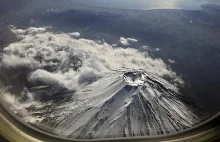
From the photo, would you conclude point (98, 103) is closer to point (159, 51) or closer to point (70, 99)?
point (70, 99)

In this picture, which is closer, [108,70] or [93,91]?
[93,91]

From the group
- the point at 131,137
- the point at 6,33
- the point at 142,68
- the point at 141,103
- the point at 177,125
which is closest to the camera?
the point at 131,137

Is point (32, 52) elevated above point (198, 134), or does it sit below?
above

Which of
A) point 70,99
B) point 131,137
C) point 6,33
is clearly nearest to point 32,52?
point 6,33

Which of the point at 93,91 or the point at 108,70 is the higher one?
the point at 108,70

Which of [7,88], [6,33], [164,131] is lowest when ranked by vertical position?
[164,131]

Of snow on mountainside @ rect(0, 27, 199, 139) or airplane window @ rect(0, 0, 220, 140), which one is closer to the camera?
snow on mountainside @ rect(0, 27, 199, 139)

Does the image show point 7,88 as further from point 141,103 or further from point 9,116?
point 141,103

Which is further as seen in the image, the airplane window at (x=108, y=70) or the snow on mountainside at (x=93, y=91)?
the airplane window at (x=108, y=70)

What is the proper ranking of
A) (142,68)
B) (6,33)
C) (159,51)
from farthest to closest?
(6,33), (159,51), (142,68)

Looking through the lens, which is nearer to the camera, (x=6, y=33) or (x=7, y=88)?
(x=7, y=88)
